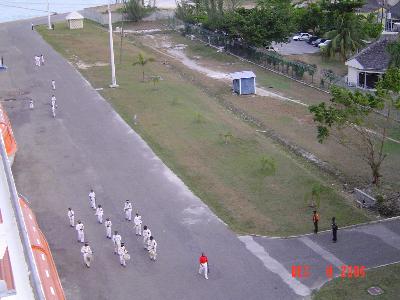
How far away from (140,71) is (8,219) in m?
44.8

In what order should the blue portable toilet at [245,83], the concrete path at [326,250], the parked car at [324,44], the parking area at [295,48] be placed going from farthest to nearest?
the parking area at [295,48]
the parked car at [324,44]
the blue portable toilet at [245,83]
the concrete path at [326,250]

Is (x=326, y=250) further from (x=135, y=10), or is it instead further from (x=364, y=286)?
(x=135, y=10)

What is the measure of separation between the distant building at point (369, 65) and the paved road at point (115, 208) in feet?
66.3

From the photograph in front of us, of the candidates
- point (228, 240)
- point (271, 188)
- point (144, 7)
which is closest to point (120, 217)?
point (228, 240)

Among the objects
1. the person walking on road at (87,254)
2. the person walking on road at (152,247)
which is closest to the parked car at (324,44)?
the person walking on road at (152,247)

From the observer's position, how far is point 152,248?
23.2 meters

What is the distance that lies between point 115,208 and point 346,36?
124 feet

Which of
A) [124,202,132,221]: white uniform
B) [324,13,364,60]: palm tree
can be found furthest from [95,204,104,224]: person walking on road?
[324,13,364,60]: palm tree

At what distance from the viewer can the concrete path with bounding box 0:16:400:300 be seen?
21.8m

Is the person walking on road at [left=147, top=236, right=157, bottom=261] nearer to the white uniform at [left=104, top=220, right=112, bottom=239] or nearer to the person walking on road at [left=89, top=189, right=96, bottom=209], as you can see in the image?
the white uniform at [left=104, top=220, right=112, bottom=239]

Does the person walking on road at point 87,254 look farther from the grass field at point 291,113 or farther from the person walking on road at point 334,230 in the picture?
the grass field at point 291,113

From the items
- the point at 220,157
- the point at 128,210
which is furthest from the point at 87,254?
the point at 220,157

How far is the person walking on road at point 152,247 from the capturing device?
23103 mm

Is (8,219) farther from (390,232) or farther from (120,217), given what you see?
(390,232)
